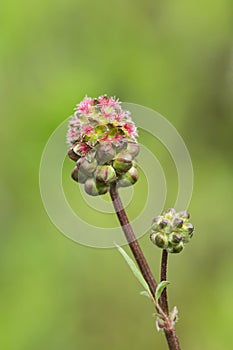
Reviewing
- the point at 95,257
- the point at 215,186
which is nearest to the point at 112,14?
the point at 215,186

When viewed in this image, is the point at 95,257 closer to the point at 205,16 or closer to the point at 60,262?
the point at 60,262

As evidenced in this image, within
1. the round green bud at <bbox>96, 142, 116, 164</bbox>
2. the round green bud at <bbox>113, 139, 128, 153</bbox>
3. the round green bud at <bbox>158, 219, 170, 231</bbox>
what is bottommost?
the round green bud at <bbox>158, 219, 170, 231</bbox>

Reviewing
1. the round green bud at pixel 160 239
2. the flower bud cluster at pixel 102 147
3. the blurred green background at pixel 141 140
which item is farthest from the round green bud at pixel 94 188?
the blurred green background at pixel 141 140

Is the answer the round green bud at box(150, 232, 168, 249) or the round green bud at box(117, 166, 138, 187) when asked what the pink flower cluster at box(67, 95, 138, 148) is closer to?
the round green bud at box(117, 166, 138, 187)

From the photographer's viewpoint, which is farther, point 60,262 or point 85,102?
point 60,262

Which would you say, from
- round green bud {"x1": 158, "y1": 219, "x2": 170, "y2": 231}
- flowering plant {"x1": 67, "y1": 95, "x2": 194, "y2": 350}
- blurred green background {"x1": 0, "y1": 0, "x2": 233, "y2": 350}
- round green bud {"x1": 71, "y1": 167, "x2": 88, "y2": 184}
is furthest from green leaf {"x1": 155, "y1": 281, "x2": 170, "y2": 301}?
blurred green background {"x1": 0, "y1": 0, "x2": 233, "y2": 350}

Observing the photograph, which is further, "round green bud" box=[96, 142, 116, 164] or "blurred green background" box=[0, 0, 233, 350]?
"blurred green background" box=[0, 0, 233, 350]

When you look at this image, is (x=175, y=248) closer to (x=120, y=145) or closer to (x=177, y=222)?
(x=177, y=222)

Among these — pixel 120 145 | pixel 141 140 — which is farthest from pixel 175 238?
pixel 141 140

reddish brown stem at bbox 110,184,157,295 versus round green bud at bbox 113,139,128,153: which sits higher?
round green bud at bbox 113,139,128,153
